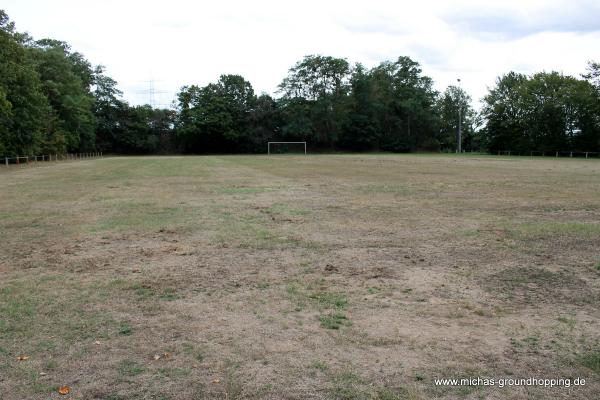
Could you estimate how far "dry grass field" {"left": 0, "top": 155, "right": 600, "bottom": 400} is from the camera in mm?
3645

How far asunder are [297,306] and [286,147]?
267 feet

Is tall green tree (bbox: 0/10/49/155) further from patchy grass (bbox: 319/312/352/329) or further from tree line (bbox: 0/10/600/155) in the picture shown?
patchy grass (bbox: 319/312/352/329)

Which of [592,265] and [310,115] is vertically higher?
[310,115]

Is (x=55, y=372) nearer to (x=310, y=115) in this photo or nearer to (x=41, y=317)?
(x=41, y=317)

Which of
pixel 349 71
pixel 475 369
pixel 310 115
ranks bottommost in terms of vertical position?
pixel 475 369

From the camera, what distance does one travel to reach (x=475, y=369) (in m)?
3.77

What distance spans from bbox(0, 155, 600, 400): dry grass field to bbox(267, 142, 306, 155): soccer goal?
74727 millimetres

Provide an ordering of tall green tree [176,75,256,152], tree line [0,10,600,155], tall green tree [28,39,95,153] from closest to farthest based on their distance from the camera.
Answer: tall green tree [28,39,95,153], tree line [0,10,600,155], tall green tree [176,75,256,152]

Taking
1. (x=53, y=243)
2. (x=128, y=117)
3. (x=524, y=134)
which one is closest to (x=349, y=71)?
(x=524, y=134)

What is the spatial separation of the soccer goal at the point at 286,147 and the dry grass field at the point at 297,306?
74.7m

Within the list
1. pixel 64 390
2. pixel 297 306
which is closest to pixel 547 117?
pixel 297 306

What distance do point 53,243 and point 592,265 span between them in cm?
840

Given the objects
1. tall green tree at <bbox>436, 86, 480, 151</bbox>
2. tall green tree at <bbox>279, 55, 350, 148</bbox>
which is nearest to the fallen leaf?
tall green tree at <bbox>279, 55, 350, 148</bbox>

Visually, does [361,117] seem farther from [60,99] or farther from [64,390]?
[64,390]
